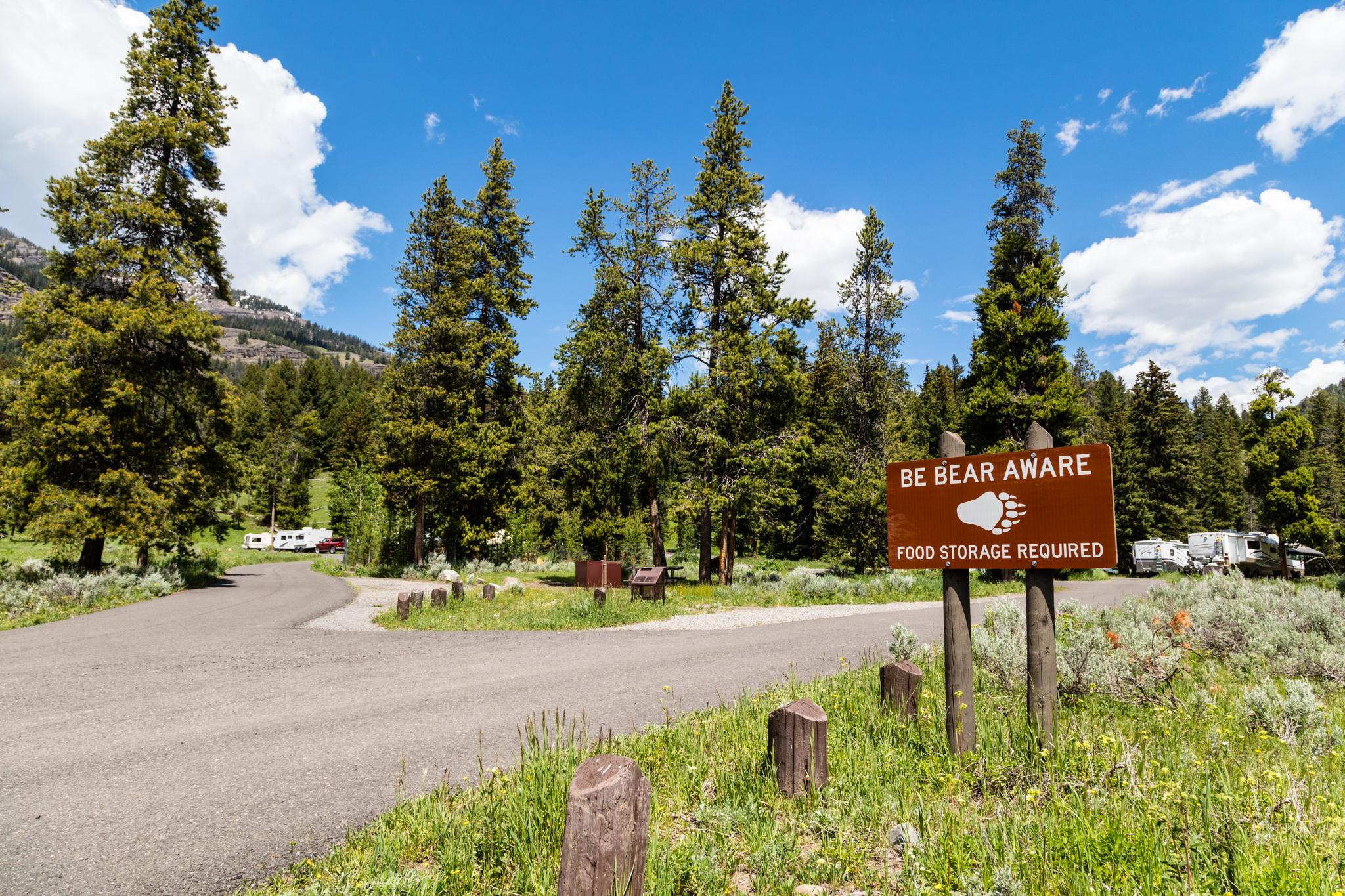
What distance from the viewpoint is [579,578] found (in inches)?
888

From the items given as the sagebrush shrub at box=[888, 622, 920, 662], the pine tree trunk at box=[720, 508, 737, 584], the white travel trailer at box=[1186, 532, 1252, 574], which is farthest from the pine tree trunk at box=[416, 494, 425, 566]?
the white travel trailer at box=[1186, 532, 1252, 574]

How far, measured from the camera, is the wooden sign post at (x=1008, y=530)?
4203 mm

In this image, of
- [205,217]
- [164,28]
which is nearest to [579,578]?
[205,217]

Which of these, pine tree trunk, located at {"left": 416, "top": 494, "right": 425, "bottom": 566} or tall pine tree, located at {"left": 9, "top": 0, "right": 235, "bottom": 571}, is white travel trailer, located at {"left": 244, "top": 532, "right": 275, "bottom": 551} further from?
tall pine tree, located at {"left": 9, "top": 0, "right": 235, "bottom": 571}

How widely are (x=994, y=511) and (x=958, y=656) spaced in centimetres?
112

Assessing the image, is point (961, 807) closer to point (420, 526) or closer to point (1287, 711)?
point (1287, 711)

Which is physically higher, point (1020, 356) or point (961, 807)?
point (1020, 356)

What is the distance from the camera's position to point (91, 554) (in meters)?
18.7

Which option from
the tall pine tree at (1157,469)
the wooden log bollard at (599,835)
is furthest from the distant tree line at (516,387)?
the wooden log bollard at (599,835)

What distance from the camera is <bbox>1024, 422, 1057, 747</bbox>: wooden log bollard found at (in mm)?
4359

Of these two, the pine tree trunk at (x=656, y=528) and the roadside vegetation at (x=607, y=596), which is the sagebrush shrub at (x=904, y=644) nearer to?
the roadside vegetation at (x=607, y=596)

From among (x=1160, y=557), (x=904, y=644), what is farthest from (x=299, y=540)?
(x=1160, y=557)

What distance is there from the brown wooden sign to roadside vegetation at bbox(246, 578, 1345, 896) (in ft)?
3.78

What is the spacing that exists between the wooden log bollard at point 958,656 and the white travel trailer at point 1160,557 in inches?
1546
